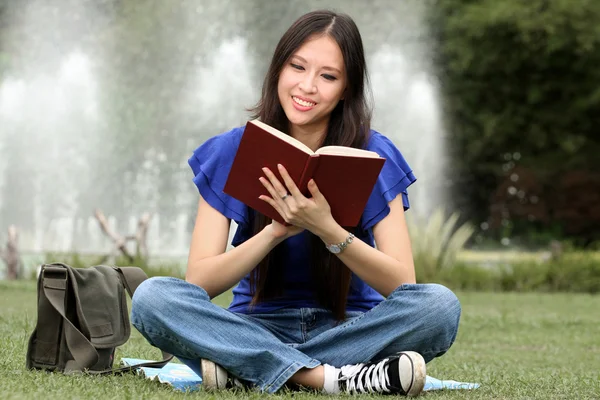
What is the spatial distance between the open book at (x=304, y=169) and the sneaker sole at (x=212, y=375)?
0.52 m

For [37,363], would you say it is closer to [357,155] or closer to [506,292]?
[357,155]

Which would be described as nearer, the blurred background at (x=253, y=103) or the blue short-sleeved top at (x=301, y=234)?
the blue short-sleeved top at (x=301, y=234)

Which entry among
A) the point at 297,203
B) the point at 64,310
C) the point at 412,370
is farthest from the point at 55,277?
the point at 412,370

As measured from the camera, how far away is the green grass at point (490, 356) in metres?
3.10

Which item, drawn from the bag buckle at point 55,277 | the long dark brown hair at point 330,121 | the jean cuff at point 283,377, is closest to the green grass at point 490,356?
the jean cuff at point 283,377

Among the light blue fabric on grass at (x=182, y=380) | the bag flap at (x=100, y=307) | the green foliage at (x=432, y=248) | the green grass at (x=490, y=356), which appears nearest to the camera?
the green grass at (x=490, y=356)

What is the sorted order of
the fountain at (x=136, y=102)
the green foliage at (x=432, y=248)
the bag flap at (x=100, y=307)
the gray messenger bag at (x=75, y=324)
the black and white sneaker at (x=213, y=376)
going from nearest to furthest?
the black and white sneaker at (x=213, y=376) < the gray messenger bag at (x=75, y=324) < the bag flap at (x=100, y=307) < the green foliage at (x=432, y=248) < the fountain at (x=136, y=102)

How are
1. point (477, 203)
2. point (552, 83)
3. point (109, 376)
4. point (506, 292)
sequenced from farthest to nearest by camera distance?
point (477, 203), point (552, 83), point (506, 292), point (109, 376)

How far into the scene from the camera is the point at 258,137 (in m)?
2.99

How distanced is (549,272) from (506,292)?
0.88 metres

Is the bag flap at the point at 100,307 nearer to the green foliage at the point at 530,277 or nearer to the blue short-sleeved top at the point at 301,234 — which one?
the blue short-sleeved top at the point at 301,234

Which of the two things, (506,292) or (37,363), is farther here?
(506,292)

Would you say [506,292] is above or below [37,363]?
below

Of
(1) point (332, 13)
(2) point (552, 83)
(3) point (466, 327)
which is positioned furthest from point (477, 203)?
(1) point (332, 13)
